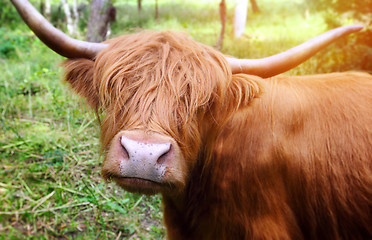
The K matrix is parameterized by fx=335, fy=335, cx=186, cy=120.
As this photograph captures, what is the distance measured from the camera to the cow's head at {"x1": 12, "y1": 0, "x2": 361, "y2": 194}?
1.80 meters

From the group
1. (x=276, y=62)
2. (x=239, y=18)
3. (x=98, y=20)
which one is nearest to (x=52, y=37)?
(x=276, y=62)

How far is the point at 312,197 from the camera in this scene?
2.47 metres

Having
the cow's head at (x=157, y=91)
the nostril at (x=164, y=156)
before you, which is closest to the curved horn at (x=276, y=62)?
the cow's head at (x=157, y=91)

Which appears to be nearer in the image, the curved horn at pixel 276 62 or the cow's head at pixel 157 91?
the cow's head at pixel 157 91

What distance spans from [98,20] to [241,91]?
4320 millimetres

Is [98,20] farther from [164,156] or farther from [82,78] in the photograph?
[164,156]

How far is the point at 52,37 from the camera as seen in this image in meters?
2.26

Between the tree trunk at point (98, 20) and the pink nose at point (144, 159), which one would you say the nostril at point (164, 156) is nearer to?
the pink nose at point (144, 159)

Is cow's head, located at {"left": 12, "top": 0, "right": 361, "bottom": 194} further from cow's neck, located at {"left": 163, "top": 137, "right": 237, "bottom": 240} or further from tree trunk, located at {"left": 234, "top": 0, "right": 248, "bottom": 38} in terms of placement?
tree trunk, located at {"left": 234, "top": 0, "right": 248, "bottom": 38}

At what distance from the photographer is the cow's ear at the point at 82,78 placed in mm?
2338

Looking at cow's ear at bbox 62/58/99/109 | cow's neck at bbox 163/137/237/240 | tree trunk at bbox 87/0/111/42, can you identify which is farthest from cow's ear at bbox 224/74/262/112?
tree trunk at bbox 87/0/111/42

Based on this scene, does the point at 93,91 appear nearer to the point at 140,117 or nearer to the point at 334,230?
the point at 140,117

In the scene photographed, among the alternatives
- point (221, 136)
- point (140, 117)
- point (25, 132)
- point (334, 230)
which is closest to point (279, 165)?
point (221, 136)

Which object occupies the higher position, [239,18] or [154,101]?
[239,18]
